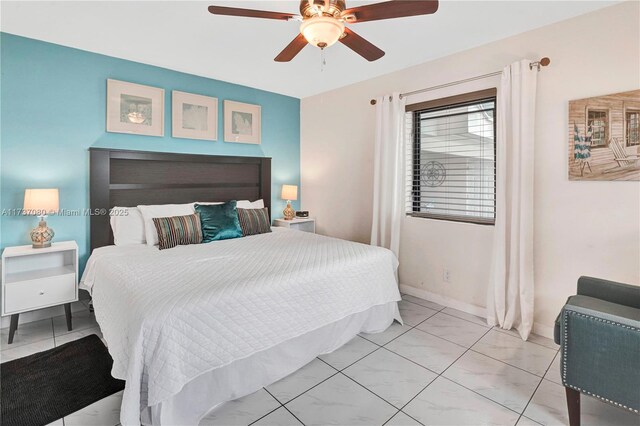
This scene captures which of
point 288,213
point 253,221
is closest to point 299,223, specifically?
point 288,213

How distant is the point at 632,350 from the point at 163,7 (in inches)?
135

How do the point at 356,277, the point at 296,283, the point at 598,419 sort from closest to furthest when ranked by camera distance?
the point at 598,419 → the point at 296,283 → the point at 356,277

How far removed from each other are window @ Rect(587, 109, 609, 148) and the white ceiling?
76cm

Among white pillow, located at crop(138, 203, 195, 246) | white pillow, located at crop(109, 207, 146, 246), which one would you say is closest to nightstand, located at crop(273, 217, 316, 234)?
white pillow, located at crop(138, 203, 195, 246)

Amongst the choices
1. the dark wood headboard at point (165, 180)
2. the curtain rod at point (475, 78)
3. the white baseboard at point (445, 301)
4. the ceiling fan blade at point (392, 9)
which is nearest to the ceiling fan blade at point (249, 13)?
the ceiling fan blade at point (392, 9)

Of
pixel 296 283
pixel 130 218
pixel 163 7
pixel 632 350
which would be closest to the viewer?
pixel 632 350

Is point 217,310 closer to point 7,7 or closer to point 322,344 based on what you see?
point 322,344

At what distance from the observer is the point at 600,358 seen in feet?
5.19

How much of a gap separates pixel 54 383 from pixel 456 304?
330cm

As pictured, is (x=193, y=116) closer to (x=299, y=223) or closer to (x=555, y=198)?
(x=299, y=223)

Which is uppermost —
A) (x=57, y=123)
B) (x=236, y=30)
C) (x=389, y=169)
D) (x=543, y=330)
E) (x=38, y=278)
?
(x=236, y=30)

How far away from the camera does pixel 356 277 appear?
8.29ft

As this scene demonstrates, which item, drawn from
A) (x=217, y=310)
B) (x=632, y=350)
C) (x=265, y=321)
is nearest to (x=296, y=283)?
(x=265, y=321)

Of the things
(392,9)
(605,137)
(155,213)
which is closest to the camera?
(392,9)
